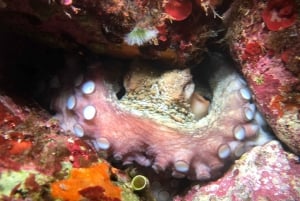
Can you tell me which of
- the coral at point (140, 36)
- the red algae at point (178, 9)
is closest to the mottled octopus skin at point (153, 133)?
the coral at point (140, 36)

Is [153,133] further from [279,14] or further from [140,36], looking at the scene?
[279,14]

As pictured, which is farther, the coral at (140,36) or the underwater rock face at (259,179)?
the underwater rock face at (259,179)

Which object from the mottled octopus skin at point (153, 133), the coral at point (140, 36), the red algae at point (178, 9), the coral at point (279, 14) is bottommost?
the mottled octopus skin at point (153, 133)

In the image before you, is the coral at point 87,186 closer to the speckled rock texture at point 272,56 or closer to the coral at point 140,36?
the coral at point 140,36

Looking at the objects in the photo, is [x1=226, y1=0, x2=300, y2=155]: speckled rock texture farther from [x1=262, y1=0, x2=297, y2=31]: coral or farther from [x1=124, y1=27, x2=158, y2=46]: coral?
[x1=124, y1=27, x2=158, y2=46]: coral

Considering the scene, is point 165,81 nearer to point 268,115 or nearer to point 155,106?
point 155,106

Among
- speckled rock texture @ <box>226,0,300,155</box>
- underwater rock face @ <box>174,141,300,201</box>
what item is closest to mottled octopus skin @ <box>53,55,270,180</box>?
underwater rock face @ <box>174,141,300,201</box>

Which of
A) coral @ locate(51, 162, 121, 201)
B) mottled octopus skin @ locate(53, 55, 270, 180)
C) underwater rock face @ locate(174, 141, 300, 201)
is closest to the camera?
coral @ locate(51, 162, 121, 201)
